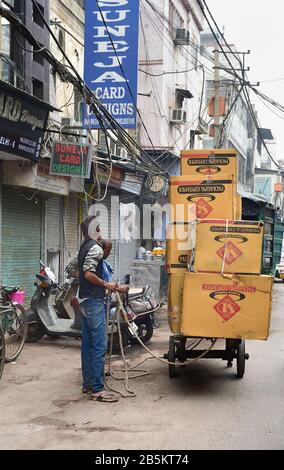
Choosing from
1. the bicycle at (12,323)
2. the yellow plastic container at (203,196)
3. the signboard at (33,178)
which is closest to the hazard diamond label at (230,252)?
the yellow plastic container at (203,196)

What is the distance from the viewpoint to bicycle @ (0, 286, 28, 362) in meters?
7.40

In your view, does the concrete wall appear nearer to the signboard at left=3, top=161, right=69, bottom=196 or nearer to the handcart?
the signboard at left=3, top=161, right=69, bottom=196

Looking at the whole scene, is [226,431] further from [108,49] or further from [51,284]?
[108,49]

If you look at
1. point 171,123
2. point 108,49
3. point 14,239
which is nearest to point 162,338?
point 14,239

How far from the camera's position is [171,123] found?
2280cm

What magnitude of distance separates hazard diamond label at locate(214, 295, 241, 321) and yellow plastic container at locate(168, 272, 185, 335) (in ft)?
1.62

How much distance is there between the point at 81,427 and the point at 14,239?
23.1 ft

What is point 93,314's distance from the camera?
6.05 meters

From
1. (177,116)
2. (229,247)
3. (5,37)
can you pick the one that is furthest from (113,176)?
(229,247)

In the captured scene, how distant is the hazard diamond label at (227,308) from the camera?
19.6ft

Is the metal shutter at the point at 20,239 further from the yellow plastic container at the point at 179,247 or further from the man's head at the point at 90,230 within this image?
the yellow plastic container at the point at 179,247

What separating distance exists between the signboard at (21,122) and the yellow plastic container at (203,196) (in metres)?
3.49

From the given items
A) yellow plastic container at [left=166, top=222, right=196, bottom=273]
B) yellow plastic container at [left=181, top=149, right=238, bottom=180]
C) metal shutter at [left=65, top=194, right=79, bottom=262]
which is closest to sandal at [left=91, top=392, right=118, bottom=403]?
yellow plastic container at [left=166, top=222, right=196, bottom=273]
